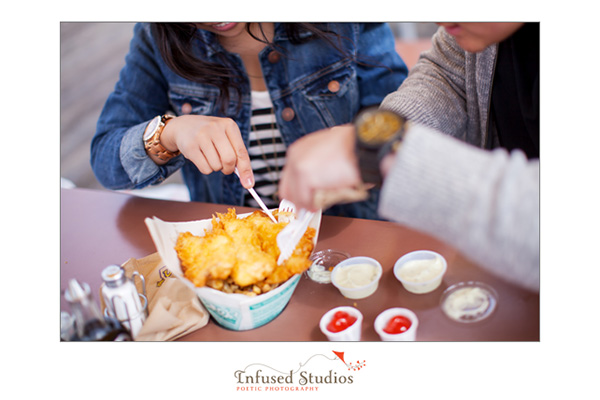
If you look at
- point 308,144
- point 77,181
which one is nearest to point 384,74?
point 308,144

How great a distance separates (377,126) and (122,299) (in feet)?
2.15

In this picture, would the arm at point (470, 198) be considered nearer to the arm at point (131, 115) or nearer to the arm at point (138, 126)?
the arm at point (138, 126)

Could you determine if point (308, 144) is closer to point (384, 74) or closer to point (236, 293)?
point (236, 293)

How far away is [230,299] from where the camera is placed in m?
0.94

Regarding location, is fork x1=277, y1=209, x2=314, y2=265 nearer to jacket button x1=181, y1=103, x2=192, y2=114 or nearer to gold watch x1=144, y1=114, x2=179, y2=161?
gold watch x1=144, y1=114, x2=179, y2=161

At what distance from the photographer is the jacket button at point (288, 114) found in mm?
1518

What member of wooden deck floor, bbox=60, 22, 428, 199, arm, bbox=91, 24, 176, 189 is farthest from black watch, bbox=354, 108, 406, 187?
wooden deck floor, bbox=60, 22, 428, 199

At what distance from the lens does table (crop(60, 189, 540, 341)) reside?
0.98 metres

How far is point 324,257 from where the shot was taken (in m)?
1.20

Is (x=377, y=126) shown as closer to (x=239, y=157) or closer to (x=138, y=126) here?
(x=239, y=157)

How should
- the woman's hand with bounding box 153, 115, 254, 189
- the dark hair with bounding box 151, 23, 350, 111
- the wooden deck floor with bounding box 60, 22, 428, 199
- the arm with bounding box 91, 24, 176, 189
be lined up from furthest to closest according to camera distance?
1. the wooden deck floor with bounding box 60, 22, 428, 199
2. the arm with bounding box 91, 24, 176, 189
3. the dark hair with bounding box 151, 23, 350, 111
4. the woman's hand with bounding box 153, 115, 254, 189

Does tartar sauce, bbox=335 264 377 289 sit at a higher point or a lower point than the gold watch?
lower

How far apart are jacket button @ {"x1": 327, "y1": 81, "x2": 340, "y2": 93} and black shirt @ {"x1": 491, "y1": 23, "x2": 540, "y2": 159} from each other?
513mm

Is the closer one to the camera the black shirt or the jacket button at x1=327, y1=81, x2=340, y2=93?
the black shirt
